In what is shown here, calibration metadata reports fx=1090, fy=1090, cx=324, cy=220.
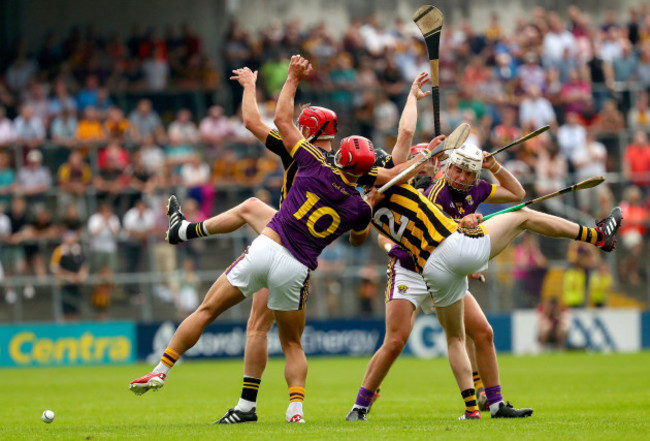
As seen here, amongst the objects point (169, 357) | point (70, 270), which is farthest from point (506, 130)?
point (169, 357)

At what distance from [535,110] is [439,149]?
15.6 meters

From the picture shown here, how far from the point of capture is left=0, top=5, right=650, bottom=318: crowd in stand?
22.0 metres

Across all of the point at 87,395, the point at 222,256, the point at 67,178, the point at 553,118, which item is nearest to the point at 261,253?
the point at 87,395

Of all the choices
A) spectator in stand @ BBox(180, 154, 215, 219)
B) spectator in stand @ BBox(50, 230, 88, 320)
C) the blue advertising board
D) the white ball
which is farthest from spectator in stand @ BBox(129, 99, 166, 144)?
the white ball

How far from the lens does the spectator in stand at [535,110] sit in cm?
2451

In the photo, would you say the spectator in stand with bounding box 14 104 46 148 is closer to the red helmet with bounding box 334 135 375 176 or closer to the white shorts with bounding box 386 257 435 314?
the white shorts with bounding box 386 257 435 314

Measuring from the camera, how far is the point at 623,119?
1016 inches

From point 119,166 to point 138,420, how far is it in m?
12.9

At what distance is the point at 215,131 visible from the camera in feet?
77.3

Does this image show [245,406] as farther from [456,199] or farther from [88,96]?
[88,96]

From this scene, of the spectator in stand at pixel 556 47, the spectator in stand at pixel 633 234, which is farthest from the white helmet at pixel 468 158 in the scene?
the spectator in stand at pixel 556 47

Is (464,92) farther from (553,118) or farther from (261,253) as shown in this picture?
(261,253)

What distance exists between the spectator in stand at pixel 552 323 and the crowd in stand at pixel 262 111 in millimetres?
1659

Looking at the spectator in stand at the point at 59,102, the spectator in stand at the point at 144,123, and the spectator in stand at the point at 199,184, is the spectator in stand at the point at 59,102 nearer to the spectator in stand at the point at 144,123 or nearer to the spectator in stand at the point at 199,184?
the spectator in stand at the point at 144,123
